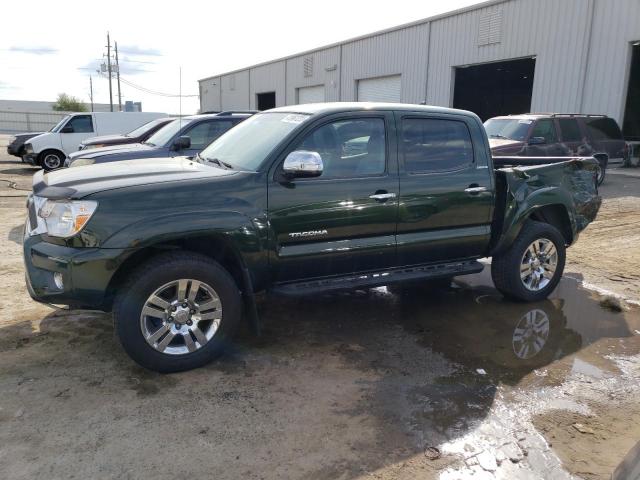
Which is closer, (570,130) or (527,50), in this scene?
(570,130)

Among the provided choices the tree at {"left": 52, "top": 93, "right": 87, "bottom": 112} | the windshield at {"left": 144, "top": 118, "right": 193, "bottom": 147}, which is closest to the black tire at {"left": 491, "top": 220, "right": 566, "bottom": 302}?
the windshield at {"left": 144, "top": 118, "right": 193, "bottom": 147}

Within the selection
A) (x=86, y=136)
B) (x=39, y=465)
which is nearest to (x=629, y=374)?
(x=39, y=465)

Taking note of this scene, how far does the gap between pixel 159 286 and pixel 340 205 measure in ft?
4.93

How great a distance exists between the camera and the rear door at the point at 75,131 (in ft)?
52.4

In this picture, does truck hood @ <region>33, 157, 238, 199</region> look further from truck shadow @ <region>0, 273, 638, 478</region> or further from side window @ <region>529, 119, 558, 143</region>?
side window @ <region>529, 119, 558, 143</region>

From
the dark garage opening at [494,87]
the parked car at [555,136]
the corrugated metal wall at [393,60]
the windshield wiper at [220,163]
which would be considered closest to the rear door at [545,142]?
the parked car at [555,136]

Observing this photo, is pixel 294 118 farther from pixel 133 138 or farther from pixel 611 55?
pixel 611 55

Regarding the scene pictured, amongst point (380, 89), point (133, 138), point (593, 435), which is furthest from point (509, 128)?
point (380, 89)

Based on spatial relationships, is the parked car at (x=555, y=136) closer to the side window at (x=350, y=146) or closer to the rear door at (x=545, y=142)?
the rear door at (x=545, y=142)

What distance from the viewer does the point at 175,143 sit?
810 cm

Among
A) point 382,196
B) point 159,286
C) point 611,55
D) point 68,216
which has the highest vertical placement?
point 611,55

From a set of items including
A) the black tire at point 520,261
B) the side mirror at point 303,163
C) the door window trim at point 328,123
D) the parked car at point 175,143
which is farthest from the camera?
the parked car at point 175,143

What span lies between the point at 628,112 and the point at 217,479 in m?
24.5

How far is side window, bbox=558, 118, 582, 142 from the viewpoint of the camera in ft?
41.2
